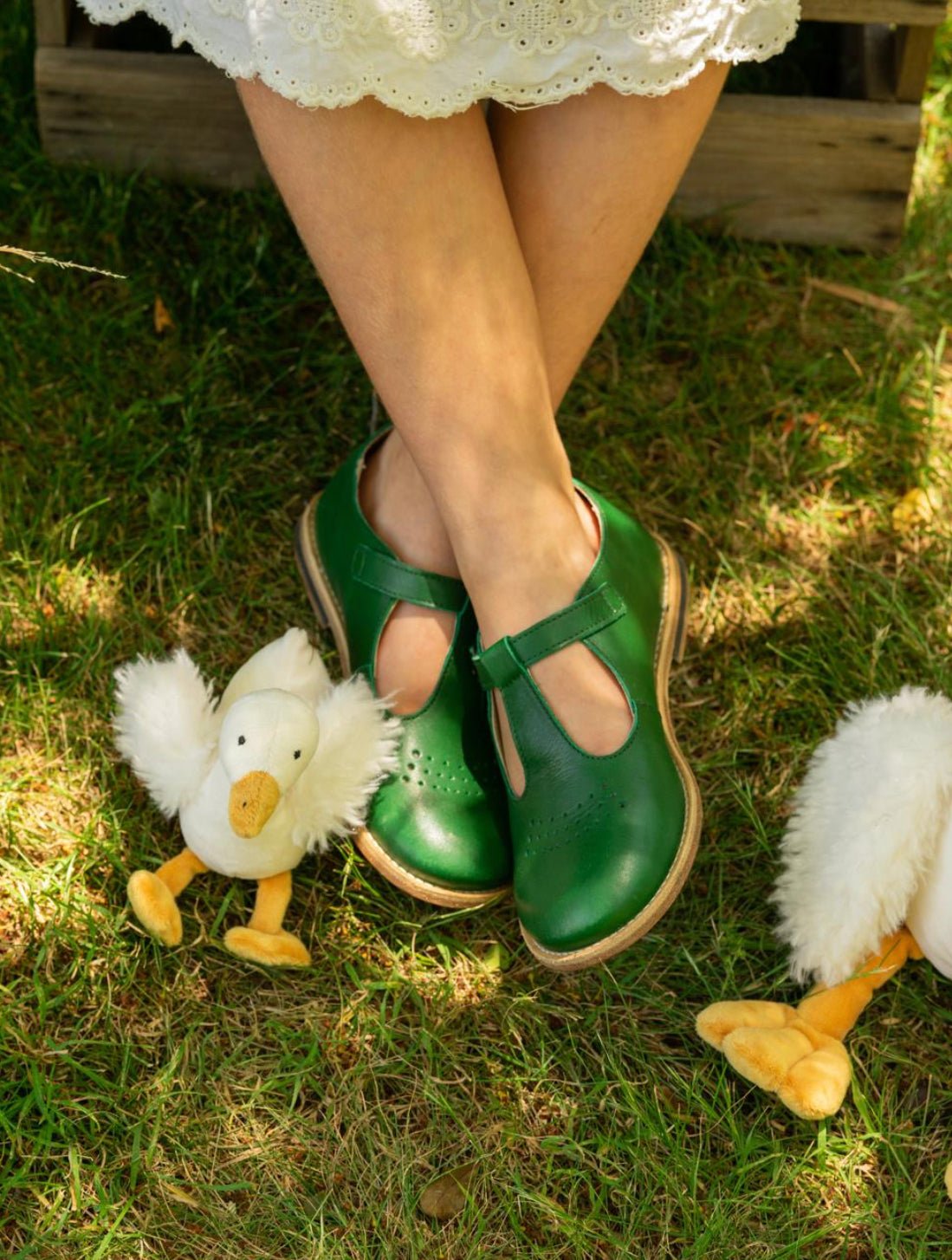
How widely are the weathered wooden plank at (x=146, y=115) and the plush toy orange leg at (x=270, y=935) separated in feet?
3.55

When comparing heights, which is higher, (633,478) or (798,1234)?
(633,478)

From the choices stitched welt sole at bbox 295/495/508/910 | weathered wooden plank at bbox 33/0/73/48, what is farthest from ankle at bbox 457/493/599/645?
weathered wooden plank at bbox 33/0/73/48

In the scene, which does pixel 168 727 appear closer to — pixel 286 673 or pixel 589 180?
pixel 286 673

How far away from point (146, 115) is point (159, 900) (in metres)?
1.15

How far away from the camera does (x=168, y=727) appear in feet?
4.27

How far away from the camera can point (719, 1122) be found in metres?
1.20

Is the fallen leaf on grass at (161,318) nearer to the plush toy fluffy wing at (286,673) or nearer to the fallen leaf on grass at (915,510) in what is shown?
the plush toy fluffy wing at (286,673)

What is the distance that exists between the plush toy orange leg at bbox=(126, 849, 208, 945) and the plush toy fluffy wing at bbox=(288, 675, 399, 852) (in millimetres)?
139

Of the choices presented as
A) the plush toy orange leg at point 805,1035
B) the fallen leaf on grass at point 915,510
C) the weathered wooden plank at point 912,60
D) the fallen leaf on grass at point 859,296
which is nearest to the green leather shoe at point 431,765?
the plush toy orange leg at point 805,1035

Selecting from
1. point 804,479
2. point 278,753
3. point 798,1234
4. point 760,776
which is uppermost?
point 278,753

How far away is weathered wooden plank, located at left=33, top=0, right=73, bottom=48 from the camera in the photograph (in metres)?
1.79

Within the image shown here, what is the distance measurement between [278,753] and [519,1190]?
0.44 m

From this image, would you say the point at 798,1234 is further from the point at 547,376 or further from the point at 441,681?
the point at 547,376

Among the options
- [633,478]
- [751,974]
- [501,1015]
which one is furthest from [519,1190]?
[633,478]
